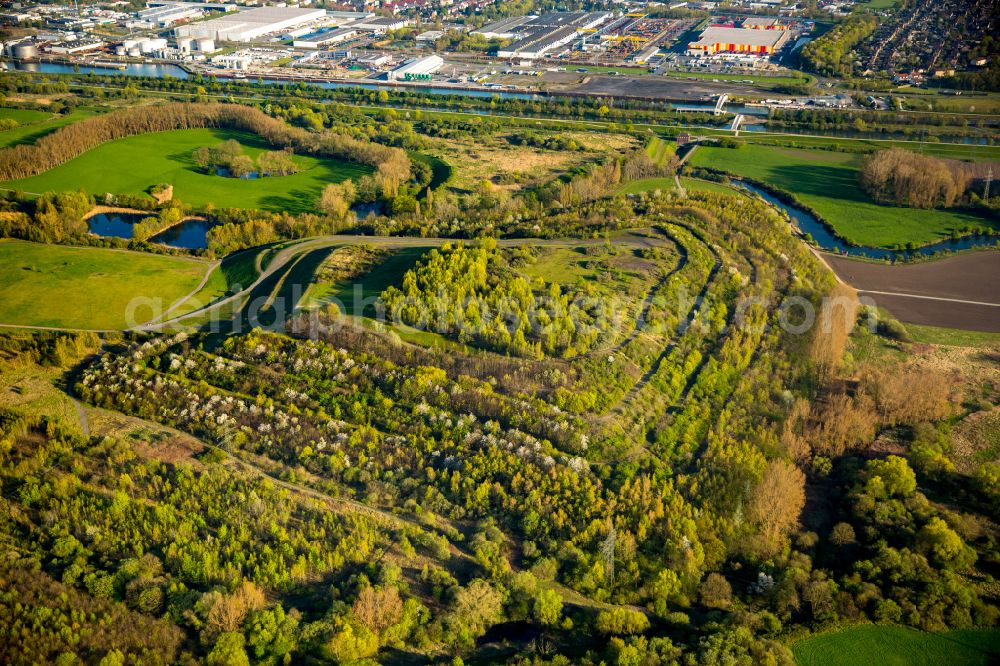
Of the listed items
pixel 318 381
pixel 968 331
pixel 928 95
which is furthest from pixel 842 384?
pixel 928 95

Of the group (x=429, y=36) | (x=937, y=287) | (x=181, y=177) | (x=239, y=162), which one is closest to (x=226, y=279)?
(x=181, y=177)

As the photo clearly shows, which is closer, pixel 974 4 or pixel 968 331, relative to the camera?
pixel 968 331

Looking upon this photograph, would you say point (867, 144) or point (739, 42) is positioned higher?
point (739, 42)

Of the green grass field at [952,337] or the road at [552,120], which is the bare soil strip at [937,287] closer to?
the green grass field at [952,337]

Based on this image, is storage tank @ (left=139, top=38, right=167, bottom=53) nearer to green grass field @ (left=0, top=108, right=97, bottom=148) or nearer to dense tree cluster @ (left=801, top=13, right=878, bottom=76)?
green grass field @ (left=0, top=108, right=97, bottom=148)

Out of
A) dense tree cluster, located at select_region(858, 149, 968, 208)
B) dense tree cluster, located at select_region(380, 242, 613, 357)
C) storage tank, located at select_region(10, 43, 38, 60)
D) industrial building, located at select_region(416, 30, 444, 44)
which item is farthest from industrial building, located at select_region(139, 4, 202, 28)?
dense tree cluster, located at select_region(858, 149, 968, 208)

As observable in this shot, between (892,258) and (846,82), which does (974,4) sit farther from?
(892,258)

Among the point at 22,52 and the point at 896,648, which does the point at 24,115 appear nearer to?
the point at 22,52
